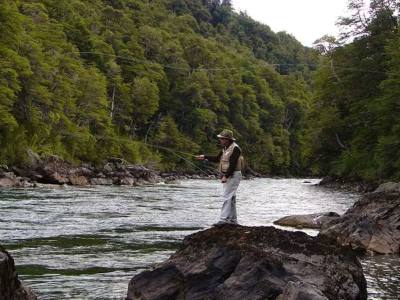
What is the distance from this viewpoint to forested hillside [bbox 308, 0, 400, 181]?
32.8 m

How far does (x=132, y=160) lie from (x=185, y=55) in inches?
1311

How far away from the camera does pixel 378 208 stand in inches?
508

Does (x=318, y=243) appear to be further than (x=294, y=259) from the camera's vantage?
Yes

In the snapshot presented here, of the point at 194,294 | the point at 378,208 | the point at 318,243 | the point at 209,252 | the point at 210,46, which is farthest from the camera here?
the point at 210,46

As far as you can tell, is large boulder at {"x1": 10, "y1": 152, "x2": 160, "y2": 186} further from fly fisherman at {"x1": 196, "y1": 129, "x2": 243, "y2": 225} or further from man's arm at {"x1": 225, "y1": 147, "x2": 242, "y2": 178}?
man's arm at {"x1": 225, "y1": 147, "x2": 242, "y2": 178}

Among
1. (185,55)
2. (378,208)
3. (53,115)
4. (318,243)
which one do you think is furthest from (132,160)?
(318,243)

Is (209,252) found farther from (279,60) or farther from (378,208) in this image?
(279,60)

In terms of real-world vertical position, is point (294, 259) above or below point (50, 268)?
above

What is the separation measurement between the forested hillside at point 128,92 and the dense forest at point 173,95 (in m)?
0.14

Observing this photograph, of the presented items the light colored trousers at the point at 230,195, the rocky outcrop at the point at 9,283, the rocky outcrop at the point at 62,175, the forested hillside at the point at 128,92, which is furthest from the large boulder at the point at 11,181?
the rocky outcrop at the point at 9,283

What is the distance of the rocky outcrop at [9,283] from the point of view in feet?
18.6

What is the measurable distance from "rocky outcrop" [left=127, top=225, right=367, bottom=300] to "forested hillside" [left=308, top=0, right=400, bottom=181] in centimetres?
2454

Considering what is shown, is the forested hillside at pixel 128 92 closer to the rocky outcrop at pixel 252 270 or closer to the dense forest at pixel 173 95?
the dense forest at pixel 173 95

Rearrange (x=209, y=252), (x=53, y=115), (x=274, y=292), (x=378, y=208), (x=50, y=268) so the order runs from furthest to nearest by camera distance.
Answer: (x=53, y=115) < (x=378, y=208) < (x=50, y=268) < (x=209, y=252) < (x=274, y=292)
